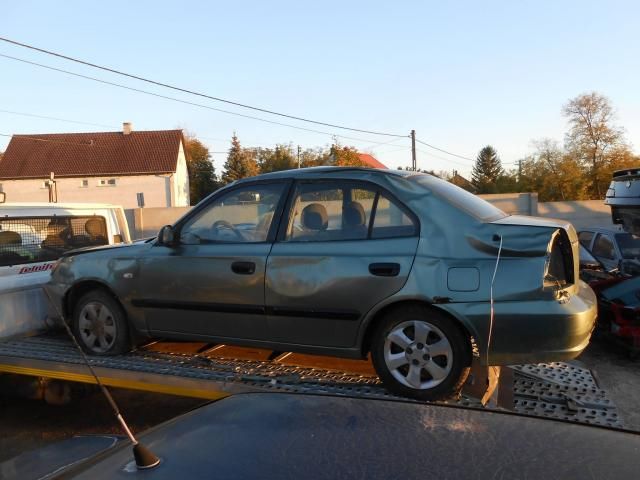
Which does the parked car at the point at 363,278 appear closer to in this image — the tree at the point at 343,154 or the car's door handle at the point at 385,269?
the car's door handle at the point at 385,269

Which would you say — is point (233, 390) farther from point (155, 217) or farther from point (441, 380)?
point (155, 217)

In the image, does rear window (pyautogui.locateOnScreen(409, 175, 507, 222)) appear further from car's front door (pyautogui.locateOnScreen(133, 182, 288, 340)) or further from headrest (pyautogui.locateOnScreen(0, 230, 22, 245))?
headrest (pyautogui.locateOnScreen(0, 230, 22, 245))

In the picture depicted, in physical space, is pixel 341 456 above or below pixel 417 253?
below

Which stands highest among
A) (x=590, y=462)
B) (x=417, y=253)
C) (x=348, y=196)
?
(x=348, y=196)

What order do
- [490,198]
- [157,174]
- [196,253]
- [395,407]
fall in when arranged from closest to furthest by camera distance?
[395,407], [196,253], [490,198], [157,174]

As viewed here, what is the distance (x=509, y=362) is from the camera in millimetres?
3160

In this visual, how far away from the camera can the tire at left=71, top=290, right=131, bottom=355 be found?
4.36 m

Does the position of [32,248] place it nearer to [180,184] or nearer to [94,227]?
[94,227]

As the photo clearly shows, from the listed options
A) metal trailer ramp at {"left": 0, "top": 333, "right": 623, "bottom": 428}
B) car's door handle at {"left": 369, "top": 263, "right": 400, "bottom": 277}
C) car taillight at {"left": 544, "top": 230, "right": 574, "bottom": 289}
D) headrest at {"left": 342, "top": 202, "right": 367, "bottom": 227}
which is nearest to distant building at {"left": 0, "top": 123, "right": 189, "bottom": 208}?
metal trailer ramp at {"left": 0, "top": 333, "right": 623, "bottom": 428}

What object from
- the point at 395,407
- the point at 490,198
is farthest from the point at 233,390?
the point at 490,198

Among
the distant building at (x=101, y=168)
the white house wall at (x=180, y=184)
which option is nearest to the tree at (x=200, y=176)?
the white house wall at (x=180, y=184)

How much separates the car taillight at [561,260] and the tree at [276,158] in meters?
50.5

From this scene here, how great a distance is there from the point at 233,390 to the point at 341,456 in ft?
7.41

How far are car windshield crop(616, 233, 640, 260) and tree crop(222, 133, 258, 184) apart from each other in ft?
145
